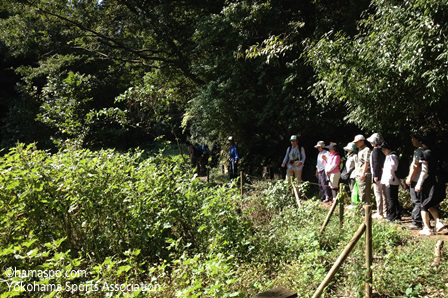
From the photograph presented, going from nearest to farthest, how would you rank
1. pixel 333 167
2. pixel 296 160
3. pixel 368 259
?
pixel 368 259 < pixel 333 167 < pixel 296 160

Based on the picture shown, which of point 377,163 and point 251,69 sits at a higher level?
point 251,69

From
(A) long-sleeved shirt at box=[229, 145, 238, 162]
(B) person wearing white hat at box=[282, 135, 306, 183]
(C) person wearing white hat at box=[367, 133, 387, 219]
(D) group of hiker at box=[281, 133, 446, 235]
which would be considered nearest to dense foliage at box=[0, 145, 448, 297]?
(D) group of hiker at box=[281, 133, 446, 235]

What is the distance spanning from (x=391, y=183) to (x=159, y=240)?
14.4ft

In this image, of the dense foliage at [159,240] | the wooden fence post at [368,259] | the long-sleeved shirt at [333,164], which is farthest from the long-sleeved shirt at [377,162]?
the wooden fence post at [368,259]

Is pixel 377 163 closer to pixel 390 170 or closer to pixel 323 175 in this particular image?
pixel 390 170

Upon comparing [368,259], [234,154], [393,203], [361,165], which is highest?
[234,154]

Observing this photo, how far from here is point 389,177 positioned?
21.1 feet

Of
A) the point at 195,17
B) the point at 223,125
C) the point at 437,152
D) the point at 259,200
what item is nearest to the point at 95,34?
the point at 195,17

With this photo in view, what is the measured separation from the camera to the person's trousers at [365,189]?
6.11m

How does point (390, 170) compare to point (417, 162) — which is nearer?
point (417, 162)

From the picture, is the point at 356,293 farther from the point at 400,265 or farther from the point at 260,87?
the point at 260,87

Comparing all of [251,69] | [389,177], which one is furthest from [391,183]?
[251,69]

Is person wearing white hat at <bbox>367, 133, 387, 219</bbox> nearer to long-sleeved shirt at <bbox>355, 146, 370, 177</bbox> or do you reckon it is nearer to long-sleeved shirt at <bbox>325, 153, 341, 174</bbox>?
long-sleeved shirt at <bbox>355, 146, 370, 177</bbox>

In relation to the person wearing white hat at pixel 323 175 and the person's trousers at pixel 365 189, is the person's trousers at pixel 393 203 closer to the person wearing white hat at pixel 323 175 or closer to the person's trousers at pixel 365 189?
the person's trousers at pixel 365 189
